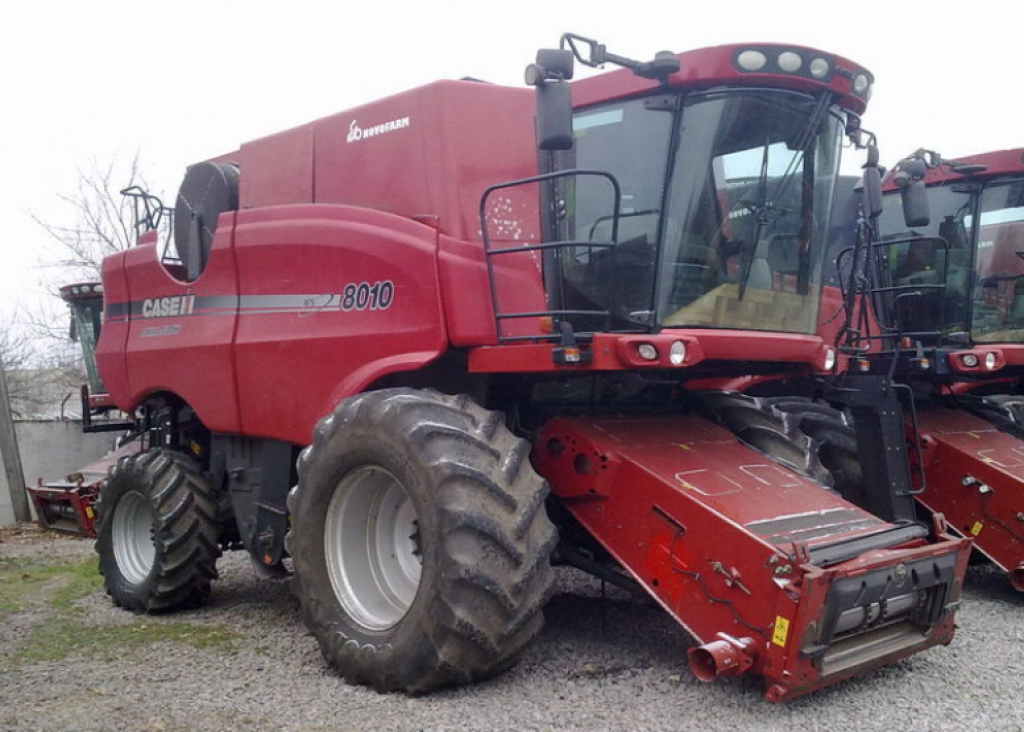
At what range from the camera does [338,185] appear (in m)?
5.70

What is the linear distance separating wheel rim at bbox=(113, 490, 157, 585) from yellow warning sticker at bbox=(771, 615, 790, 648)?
4464mm

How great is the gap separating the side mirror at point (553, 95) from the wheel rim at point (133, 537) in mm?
4128

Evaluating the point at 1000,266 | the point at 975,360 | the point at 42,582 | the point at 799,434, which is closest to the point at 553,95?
the point at 799,434

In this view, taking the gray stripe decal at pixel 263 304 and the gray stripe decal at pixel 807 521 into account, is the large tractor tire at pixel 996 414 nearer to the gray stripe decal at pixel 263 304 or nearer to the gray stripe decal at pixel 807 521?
the gray stripe decal at pixel 807 521

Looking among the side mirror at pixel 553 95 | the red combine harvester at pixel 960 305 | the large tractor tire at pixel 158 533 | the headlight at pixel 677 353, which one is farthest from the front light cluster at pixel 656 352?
the large tractor tire at pixel 158 533

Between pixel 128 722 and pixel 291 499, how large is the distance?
4.38 ft

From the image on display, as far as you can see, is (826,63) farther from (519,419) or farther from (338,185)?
(338,185)

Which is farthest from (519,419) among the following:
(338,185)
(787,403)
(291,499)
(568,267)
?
(787,403)

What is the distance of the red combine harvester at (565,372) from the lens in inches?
166

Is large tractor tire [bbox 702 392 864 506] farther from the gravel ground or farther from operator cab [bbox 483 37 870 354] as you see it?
the gravel ground

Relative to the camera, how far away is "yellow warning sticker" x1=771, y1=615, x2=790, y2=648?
3908 millimetres

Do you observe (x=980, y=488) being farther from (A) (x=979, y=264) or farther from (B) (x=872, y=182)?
(B) (x=872, y=182)

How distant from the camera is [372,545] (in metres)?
5.11

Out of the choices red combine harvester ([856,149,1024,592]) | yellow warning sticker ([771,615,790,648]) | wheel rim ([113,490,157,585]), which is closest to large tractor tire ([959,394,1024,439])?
red combine harvester ([856,149,1024,592])
